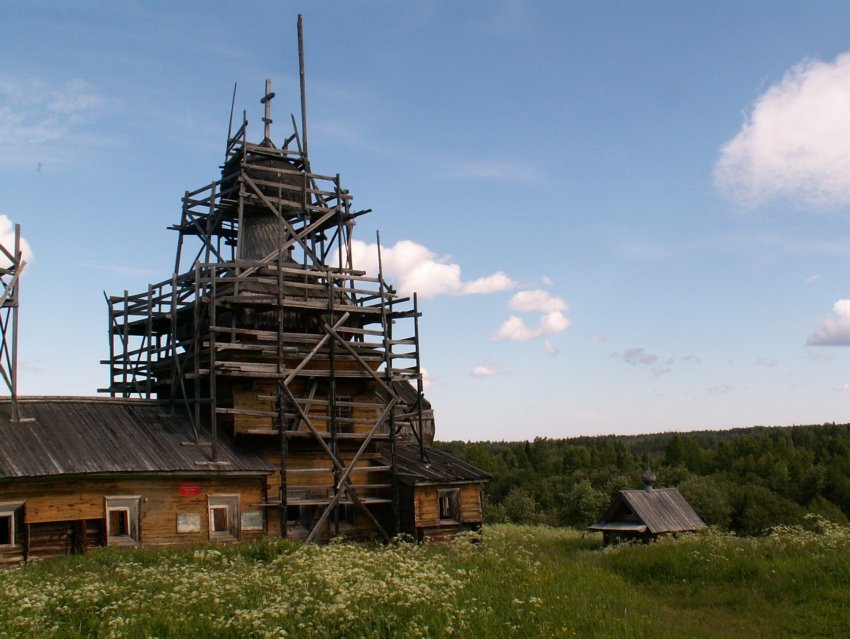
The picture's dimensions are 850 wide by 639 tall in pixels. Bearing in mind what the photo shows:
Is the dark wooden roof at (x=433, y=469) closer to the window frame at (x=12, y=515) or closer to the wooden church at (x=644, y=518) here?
the wooden church at (x=644, y=518)

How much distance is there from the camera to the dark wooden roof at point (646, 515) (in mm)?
30531

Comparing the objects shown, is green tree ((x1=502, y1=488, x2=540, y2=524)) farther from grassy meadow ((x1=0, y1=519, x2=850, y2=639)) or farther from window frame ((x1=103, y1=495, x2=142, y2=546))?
grassy meadow ((x1=0, y1=519, x2=850, y2=639))

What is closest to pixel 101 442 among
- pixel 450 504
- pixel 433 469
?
pixel 433 469

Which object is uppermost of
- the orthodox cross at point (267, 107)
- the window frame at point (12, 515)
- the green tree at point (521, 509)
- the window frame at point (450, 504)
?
the orthodox cross at point (267, 107)

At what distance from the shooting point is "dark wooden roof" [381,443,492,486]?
28219 mm

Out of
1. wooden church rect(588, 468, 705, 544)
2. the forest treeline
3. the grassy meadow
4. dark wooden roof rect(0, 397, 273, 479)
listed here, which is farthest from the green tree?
the grassy meadow

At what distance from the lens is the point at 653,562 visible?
20.0m

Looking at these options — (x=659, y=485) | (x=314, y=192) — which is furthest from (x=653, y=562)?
(x=659, y=485)

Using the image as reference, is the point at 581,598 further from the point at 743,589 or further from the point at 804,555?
the point at 804,555

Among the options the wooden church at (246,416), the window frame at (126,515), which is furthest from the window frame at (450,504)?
the window frame at (126,515)

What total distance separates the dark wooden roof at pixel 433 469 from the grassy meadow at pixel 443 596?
8575mm

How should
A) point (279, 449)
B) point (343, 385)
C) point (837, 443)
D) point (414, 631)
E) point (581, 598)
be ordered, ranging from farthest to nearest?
point (837, 443) → point (343, 385) → point (279, 449) → point (581, 598) → point (414, 631)

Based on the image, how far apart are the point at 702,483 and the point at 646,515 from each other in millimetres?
24272

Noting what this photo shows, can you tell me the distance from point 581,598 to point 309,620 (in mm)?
4721
